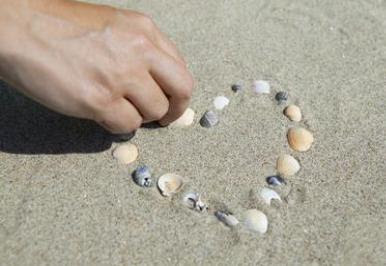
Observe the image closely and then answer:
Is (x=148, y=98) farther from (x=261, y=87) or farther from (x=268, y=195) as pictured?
(x=261, y=87)

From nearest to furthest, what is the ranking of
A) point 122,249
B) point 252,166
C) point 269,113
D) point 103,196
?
point 122,249
point 103,196
point 252,166
point 269,113

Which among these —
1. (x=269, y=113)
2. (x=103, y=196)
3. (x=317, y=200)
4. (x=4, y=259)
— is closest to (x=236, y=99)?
(x=269, y=113)

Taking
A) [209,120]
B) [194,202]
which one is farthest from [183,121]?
[194,202]

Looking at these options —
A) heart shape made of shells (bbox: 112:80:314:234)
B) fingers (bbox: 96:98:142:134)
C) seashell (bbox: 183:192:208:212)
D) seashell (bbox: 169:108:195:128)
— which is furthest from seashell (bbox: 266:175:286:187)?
fingers (bbox: 96:98:142:134)

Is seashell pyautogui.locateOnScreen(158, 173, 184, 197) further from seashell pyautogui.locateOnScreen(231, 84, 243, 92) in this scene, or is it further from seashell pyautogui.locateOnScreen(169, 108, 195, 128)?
seashell pyautogui.locateOnScreen(231, 84, 243, 92)

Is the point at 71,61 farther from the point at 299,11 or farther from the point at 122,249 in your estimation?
the point at 299,11
